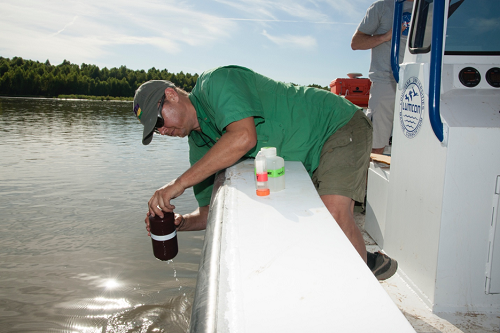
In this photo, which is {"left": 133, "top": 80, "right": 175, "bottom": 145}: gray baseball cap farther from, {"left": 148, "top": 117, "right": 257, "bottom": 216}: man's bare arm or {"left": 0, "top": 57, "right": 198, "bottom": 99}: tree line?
{"left": 0, "top": 57, "right": 198, "bottom": 99}: tree line

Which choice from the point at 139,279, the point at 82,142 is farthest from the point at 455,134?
the point at 82,142

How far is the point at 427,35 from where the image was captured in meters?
2.16

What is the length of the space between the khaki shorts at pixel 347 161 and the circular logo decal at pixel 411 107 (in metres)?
0.24

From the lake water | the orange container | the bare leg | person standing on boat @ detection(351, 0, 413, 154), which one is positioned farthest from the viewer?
the orange container

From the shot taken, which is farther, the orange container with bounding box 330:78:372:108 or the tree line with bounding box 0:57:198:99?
the tree line with bounding box 0:57:198:99

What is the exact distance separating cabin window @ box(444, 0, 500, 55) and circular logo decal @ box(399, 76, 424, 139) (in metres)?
0.29

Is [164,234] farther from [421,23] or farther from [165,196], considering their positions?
[421,23]

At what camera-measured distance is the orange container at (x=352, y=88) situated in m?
7.45

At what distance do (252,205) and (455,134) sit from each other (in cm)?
116

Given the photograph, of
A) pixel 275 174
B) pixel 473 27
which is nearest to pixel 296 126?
pixel 275 174

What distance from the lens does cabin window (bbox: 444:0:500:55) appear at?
7.00ft

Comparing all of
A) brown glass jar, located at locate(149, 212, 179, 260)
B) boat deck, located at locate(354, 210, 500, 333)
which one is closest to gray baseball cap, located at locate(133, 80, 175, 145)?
brown glass jar, located at locate(149, 212, 179, 260)

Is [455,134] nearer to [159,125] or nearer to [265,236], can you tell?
[265,236]

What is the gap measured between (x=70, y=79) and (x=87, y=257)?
9762cm
